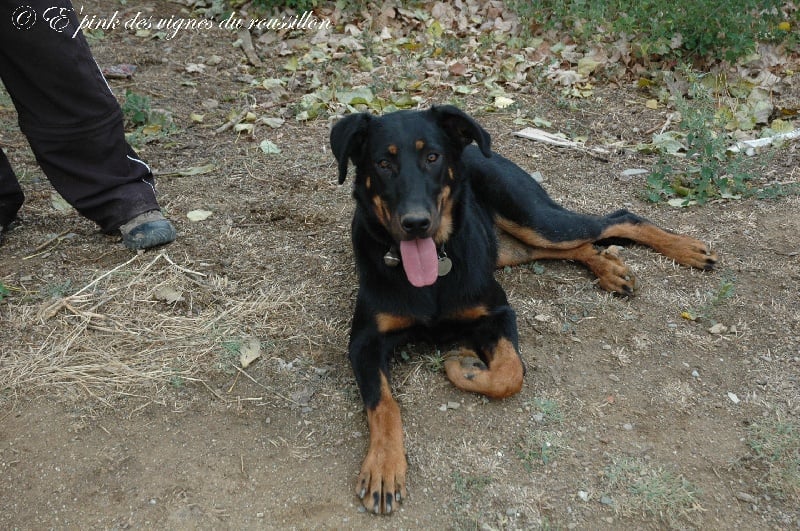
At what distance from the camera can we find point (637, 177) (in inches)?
207

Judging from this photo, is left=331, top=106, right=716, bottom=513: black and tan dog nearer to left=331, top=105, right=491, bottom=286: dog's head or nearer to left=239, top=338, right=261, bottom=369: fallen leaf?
left=331, top=105, right=491, bottom=286: dog's head

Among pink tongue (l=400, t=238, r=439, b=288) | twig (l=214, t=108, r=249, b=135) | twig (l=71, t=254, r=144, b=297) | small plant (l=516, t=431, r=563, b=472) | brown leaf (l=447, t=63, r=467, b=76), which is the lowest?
twig (l=71, t=254, r=144, b=297)

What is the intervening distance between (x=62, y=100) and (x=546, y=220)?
2.91m

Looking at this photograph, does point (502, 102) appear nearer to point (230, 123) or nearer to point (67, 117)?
point (230, 123)

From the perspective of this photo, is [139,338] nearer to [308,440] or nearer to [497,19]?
[308,440]

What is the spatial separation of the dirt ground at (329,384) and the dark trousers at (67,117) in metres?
0.32

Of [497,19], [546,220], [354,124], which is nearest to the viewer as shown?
[354,124]

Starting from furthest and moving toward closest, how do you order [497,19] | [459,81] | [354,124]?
[497,19]
[459,81]
[354,124]

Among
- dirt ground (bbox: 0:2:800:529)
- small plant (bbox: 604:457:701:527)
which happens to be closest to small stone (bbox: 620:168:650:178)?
dirt ground (bbox: 0:2:800:529)

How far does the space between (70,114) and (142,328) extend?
1351mm

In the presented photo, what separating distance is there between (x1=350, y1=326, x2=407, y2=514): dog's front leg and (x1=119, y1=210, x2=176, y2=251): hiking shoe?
166 centimetres

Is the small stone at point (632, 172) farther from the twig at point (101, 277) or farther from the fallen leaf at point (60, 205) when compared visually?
the fallen leaf at point (60, 205)

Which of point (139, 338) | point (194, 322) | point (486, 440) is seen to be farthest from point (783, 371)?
point (139, 338)

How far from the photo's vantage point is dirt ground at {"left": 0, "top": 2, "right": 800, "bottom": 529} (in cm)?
272
